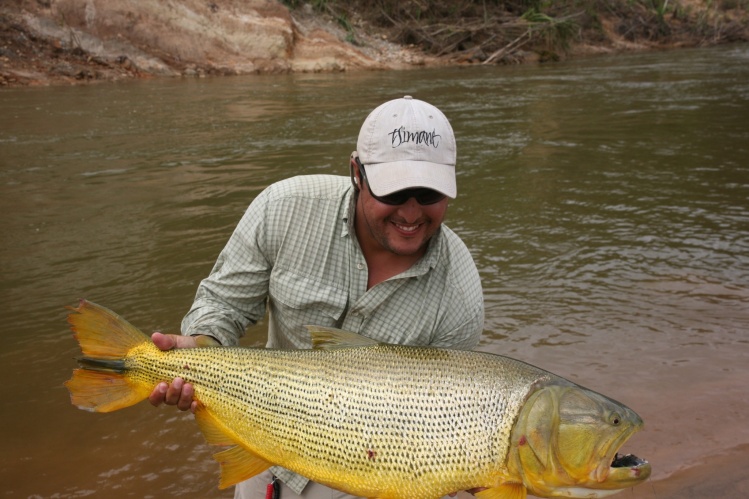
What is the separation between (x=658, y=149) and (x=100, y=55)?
46.3 feet

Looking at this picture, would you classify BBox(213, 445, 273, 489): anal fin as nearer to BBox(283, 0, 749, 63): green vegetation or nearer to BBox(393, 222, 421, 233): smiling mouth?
BBox(393, 222, 421, 233): smiling mouth

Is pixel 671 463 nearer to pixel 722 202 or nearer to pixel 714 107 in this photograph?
pixel 722 202

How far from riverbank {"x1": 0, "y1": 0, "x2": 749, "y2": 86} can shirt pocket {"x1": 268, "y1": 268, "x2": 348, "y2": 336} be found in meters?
16.1

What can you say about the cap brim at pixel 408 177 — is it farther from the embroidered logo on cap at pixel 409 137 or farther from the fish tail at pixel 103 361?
the fish tail at pixel 103 361

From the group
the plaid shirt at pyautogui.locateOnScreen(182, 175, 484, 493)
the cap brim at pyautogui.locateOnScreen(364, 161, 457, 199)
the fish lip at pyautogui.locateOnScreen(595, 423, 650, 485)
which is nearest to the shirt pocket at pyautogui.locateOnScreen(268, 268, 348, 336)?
the plaid shirt at pyautogui.locateOnScreen(182, 175, 484, 493)

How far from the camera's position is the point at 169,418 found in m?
4.31

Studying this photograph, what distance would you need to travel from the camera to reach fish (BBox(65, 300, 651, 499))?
→ 2336 millimetres

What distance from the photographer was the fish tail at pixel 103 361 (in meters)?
2.54

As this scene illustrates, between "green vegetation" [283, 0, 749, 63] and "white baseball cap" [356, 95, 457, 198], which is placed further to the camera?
"green vegetation" [283, 0, 749, 63]

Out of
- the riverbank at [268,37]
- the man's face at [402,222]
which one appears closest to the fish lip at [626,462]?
the man's face at [402,222]

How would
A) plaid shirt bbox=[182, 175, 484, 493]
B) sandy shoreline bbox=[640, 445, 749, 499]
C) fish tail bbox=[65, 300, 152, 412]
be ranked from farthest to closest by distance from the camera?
1. sandy shoreline bbox=[640, 445, 749, 499]
2. plaid shirt bbox=[182, 175, 484, 493]
3. fish tail bbox=[65, 300, 152, 412]

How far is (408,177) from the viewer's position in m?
2.60

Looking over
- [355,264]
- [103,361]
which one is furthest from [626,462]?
[103,361]

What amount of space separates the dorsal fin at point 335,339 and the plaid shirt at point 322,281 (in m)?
0.20
